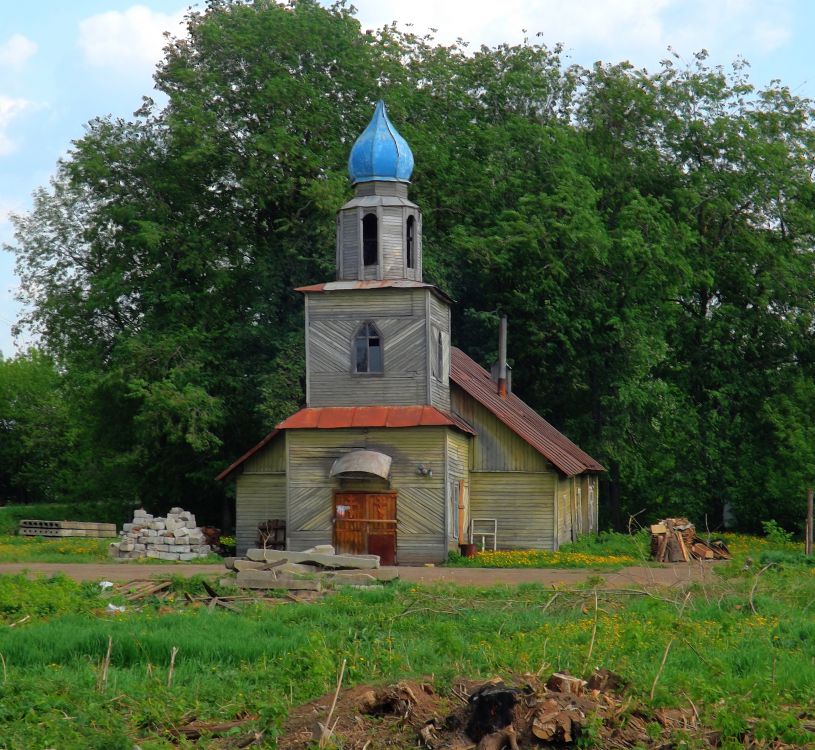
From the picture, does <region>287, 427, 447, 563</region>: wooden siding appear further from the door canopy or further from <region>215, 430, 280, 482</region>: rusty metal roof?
<region>215, 430, 280, 482</region>: rusty metal roof

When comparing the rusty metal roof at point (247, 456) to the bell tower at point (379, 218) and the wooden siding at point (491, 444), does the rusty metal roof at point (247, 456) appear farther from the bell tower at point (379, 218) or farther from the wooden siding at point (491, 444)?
the wooden siding at point (491, 444)

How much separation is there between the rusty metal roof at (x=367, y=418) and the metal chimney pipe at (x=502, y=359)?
6814 mm

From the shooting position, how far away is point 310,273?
40906 millimetres

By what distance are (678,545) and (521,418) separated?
26.5 ft

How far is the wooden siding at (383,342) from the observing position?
32.5 meters

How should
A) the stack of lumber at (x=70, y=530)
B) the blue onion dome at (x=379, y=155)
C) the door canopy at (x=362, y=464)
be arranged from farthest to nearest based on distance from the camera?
the stack of lumber at (x=70, y=530) → the blue onion dome at (x=379, y=155) → the door canopy at (x=362, y=464)

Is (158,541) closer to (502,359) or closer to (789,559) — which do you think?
(502,359)

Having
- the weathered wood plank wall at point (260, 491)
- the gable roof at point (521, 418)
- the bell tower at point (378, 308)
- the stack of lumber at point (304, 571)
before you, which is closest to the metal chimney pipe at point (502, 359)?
the gable roof at point (521, 418)

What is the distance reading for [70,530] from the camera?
4175 cm

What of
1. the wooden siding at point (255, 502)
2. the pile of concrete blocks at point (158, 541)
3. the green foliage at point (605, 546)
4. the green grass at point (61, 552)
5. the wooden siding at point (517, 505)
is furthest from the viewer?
the wooden siding at point (255, 502)

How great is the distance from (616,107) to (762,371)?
36.0ft

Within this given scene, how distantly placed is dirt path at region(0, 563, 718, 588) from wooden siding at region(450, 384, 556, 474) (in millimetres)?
5715

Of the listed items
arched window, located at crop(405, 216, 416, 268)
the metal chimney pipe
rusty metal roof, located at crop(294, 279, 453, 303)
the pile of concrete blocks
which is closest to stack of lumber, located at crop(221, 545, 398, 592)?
the pile of concrete blocks

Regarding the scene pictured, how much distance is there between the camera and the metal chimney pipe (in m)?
39.1
